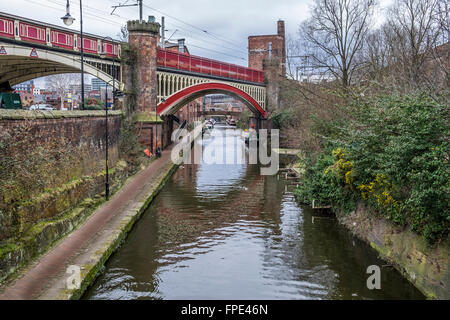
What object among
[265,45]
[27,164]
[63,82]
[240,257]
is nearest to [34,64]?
[27,164]

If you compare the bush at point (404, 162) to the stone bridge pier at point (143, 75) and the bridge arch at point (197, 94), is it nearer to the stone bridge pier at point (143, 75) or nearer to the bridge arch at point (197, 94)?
the stone bridge pier at point (143, 75)

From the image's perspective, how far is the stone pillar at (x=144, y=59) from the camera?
2712 cm

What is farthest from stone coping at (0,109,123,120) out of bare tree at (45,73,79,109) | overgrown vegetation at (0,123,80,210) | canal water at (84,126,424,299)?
bare tree at (45,73,79,109)

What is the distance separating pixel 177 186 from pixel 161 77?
9728 millimetres

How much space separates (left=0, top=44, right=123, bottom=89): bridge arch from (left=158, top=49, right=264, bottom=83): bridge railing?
4.51 m

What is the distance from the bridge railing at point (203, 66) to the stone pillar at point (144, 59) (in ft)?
4.11

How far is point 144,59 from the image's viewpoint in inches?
1076

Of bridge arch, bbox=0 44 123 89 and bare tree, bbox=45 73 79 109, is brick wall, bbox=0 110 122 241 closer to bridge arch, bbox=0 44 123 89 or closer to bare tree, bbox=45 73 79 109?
bridge arch, bbox=0 44 123 89

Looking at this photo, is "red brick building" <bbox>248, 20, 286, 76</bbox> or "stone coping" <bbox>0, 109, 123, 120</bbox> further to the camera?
"red brick building" <bbox>248, 20, 286, 76</bbox>

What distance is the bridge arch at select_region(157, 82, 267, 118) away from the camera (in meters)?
29.8

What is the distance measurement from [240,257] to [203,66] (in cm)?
2363

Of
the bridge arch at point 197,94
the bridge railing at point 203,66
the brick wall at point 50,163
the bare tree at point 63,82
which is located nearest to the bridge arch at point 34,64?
the brick wall at point 50,163

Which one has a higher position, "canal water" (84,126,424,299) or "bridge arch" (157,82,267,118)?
"bridge arch" (157,82,267,118)

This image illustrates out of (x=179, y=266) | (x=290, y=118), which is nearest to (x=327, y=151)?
(x=179, y=266)
